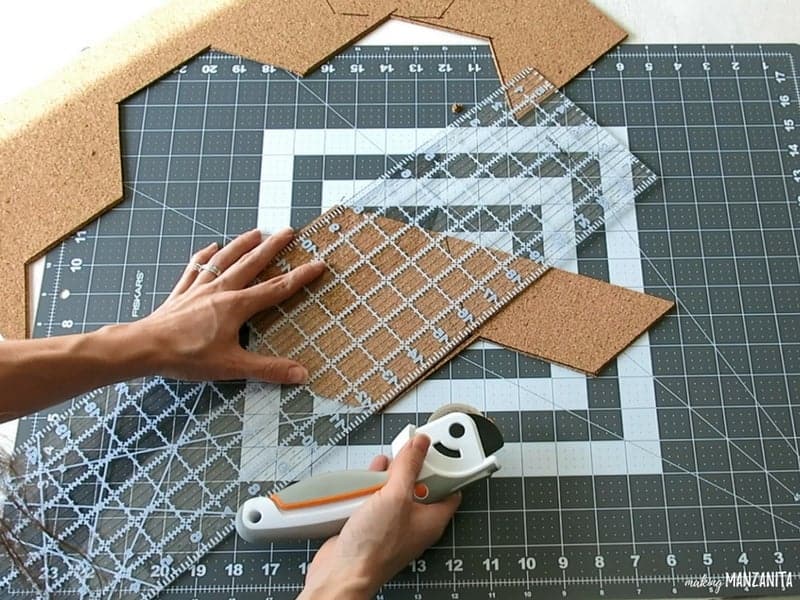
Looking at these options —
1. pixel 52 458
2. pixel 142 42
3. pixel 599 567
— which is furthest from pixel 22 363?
pixel 599 567

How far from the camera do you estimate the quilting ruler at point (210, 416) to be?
158cm

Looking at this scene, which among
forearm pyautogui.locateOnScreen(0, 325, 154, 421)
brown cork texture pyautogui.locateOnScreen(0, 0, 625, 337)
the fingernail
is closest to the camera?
forearm pyautogui.locateOnScreen(0, 325, 154, 421)

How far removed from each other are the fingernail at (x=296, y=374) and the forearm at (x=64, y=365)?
312 millimetres

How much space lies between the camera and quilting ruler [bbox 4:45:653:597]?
5.18 ft

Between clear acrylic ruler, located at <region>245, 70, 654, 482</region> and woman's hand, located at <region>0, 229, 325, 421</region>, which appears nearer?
woman's hand, located at <region>0, 229, 325, 421</region>

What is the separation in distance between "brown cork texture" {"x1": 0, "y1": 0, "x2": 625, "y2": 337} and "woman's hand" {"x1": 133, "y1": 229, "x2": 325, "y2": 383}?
37cm

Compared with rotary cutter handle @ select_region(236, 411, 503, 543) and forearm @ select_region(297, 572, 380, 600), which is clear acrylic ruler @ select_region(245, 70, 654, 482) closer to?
rotary cutter handle @ select_region(236, 411, 503, 543)

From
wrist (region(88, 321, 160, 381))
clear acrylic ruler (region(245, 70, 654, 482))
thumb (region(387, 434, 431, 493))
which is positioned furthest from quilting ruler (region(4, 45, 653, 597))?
thumb (region(387, 434, 431, 493))

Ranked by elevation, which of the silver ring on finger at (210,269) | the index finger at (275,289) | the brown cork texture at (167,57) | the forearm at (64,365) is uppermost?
the brown cork texture at (167,57)

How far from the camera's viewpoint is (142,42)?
2.02 meters

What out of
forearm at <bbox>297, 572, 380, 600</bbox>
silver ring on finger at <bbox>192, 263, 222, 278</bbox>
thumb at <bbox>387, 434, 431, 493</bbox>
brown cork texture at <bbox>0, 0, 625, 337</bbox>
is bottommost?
forearm at <bbox>297, 572, 380, 600</bbox>

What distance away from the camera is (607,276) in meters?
1.80
